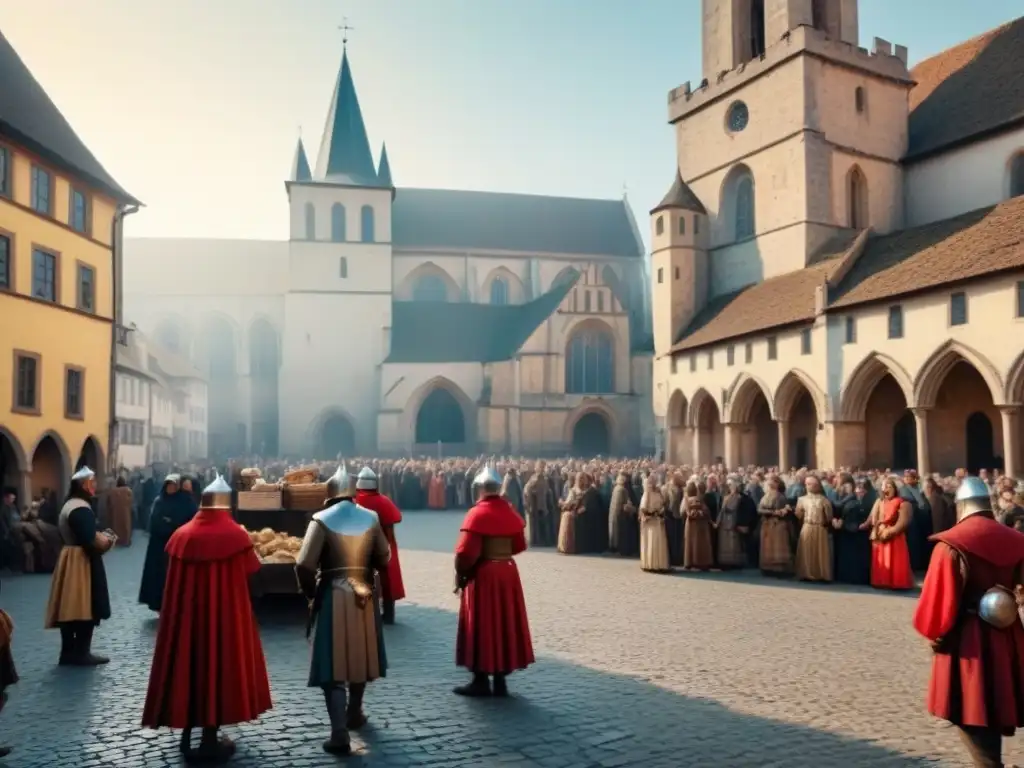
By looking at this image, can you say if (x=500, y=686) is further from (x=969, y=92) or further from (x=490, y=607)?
(x=969, y=92)

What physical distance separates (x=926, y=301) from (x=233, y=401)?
44.7m

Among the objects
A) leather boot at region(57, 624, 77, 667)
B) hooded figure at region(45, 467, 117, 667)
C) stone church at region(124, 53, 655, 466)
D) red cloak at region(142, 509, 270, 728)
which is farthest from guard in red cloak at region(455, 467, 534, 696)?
stone church at region(124, 53, 655, 466)

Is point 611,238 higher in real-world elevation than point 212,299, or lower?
higher

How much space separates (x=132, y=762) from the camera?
5.95 metres

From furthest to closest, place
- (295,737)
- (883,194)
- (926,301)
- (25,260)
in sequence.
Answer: (883,194), (926,301), (25,260), (295,737)

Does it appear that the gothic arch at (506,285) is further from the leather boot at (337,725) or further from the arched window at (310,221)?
the leather boot at (337,725)

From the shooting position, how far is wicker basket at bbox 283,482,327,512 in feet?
42.5

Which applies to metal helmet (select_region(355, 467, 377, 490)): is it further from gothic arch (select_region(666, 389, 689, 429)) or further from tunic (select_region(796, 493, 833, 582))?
gothic arch (select_region(666, 389, 689, 429))

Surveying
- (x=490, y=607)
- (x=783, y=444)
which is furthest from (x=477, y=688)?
(x=783, y=444)

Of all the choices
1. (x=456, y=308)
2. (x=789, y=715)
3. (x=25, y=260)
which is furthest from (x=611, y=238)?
(x=789, y=715)

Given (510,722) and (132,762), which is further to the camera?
(510,722)

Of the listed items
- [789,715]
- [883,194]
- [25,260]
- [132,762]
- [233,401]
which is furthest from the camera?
[233,401]

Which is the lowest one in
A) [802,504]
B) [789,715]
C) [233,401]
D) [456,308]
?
[789,715]

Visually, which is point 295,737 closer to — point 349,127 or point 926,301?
point 926,301
